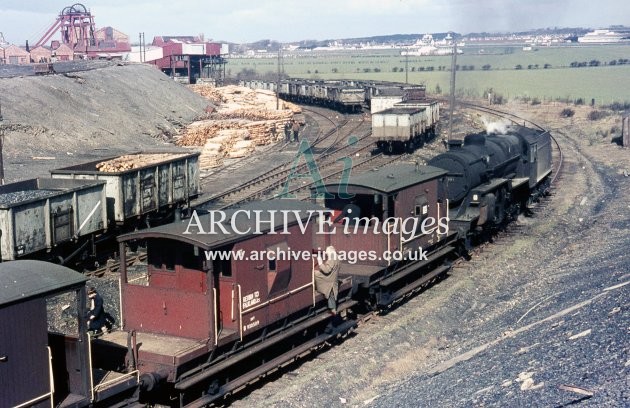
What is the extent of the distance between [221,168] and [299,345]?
21883 millimetres

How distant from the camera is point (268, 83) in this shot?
81438 mm

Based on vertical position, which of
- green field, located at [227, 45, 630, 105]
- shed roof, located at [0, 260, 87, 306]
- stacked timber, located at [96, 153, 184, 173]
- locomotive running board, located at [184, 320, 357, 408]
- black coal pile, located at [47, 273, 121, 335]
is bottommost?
locomotive running board, located at [184, 320, 357, 408]

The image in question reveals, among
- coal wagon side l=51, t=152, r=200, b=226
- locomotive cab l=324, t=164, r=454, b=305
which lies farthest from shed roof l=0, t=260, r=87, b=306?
coal wagon side l=51, t=152, r=200, b=226

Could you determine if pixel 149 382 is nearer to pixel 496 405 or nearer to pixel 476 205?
pixel 496 405

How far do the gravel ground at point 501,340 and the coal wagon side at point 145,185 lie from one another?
8.37 m

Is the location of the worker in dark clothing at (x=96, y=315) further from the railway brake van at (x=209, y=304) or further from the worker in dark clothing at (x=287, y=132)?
the worker in dark clothing at (x=287, y=132)

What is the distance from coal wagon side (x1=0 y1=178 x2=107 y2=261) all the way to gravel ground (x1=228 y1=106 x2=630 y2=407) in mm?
7329

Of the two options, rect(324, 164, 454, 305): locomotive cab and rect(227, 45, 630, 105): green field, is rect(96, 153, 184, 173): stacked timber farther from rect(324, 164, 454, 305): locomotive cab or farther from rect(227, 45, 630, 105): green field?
rect(227, 45, 630, 105): green field

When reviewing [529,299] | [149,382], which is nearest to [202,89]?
[529,299]

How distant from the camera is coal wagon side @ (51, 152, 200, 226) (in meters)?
20.5

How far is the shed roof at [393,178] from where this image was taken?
54.3 ft

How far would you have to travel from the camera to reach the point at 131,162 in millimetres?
24141

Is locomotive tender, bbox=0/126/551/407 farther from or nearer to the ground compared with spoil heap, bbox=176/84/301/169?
nearer to the ground

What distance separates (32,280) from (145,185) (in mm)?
12903
